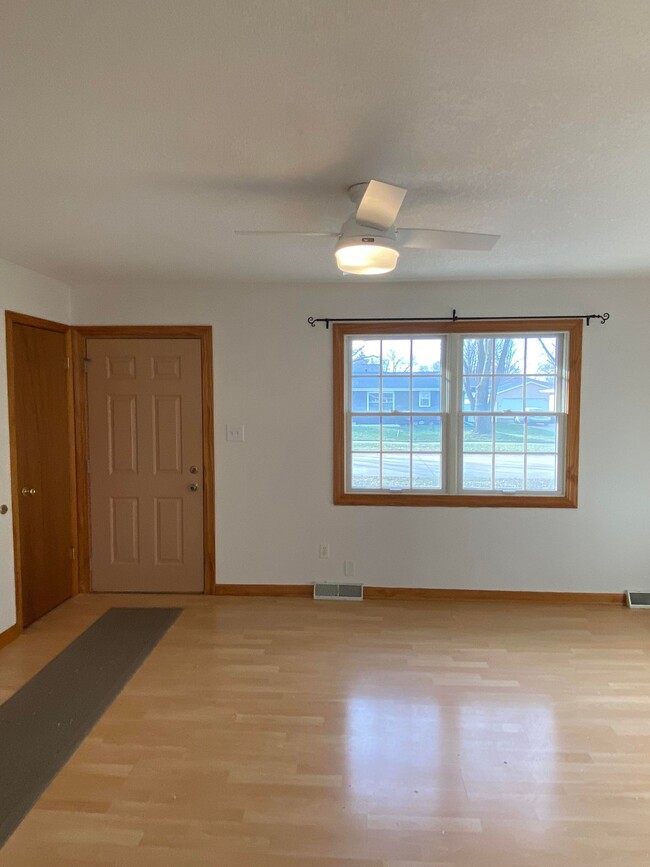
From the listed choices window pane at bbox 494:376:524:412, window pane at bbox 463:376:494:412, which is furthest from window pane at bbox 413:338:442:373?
window pane at bbox 494:376:524:412

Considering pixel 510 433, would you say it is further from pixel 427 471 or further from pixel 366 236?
pixel 366 236

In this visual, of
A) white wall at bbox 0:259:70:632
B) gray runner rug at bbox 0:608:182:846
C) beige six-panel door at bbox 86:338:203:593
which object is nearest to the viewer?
gray runner rug at bbox 0:608:182:846

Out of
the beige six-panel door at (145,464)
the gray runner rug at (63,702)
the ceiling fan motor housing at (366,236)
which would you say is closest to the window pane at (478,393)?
the beige six-panel door at (145,464)

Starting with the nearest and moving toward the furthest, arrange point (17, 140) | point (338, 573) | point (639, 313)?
point (17, 140) → point (639, 313) → point (338, 573)

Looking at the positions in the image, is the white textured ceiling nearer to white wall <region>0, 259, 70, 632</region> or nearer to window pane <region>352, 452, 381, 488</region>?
white wall <region>0, 259, 70, 632</region>

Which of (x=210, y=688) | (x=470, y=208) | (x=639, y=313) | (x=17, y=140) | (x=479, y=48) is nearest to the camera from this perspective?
(x=479, y=48)

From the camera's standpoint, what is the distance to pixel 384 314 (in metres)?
4.24

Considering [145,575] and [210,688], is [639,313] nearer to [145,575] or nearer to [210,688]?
[210,688]

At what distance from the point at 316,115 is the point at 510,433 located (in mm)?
3171

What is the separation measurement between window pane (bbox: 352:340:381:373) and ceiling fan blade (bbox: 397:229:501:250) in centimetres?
200

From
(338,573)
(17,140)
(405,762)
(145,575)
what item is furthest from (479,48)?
(145,575)

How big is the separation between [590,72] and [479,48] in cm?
34

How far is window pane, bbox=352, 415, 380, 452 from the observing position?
4.38 metres

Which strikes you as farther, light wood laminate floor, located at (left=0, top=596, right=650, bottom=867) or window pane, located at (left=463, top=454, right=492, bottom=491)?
window pane, located at (left=463, top=454, right=492, bottom=491)
